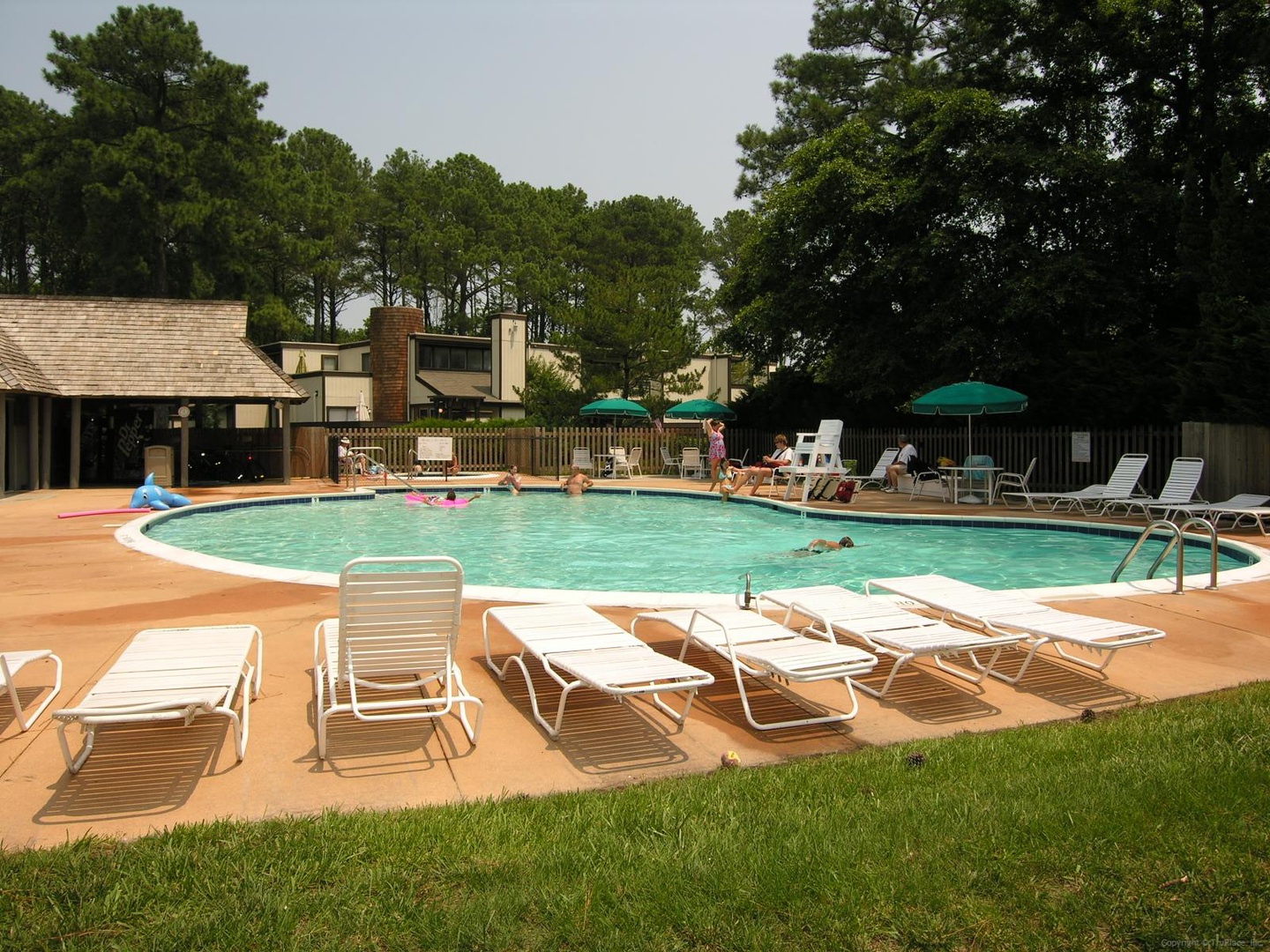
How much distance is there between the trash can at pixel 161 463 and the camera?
2026 cm

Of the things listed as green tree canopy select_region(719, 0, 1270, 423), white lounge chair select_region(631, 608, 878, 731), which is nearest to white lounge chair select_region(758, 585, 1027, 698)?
white lounge chair select_region(631, 608, 878, 731)

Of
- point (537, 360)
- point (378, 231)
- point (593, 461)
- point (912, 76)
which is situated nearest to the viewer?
point (593, 461)

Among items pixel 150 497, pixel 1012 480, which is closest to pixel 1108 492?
pixel 1012 480

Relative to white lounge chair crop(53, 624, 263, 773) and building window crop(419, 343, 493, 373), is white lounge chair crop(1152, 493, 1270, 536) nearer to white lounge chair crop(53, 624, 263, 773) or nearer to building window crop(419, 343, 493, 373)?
white lounge chair crop(53, 624, 263, 773)

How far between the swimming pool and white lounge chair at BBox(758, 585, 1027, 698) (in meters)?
1.64

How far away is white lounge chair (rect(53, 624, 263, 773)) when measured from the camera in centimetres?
358

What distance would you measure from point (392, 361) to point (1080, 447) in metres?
25.9

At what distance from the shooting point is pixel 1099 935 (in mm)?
2490

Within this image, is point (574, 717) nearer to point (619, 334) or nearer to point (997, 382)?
point (997, 382)

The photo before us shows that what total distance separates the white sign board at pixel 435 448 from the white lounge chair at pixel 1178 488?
15.5 meters

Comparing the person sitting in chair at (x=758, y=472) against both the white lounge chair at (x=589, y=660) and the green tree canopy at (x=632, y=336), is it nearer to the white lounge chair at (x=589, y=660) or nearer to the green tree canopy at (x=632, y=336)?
the green tree canopy at (x=632, y=336)

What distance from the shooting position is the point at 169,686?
386 centimetres

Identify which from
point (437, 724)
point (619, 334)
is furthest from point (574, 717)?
point (619, 334)

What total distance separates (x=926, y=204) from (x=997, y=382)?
182 inches
